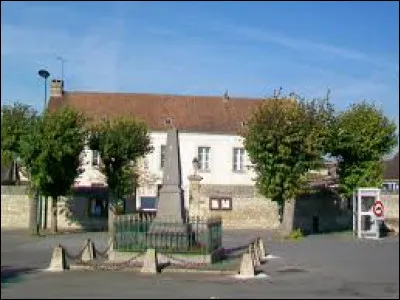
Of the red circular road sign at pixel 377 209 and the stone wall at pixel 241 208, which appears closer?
the red circular road sign at pixel 377 209

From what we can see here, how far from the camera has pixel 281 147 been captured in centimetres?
3197

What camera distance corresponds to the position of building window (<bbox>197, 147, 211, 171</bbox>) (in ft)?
168

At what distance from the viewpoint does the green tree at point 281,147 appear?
32.3m

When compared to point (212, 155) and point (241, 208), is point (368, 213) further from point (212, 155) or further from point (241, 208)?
point (212, 155)

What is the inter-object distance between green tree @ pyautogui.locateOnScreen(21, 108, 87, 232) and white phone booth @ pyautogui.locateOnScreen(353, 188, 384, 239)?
1348cm

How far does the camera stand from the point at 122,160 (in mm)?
35562

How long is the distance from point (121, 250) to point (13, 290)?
20.6ft

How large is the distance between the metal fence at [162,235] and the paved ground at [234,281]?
196cm

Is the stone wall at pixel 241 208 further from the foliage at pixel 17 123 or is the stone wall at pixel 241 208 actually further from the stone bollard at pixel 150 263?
the stone bollard at pixel 150 263

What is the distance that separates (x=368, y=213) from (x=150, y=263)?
56.6 feet

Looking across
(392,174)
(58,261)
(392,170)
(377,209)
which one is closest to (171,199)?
(58,261)

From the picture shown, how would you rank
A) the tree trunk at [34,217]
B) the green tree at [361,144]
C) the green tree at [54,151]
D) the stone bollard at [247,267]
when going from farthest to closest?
the green tree at [361,144]
the tree trunk at [34,217]
the green tree at [54,151]
the stone bollard at [247,267]

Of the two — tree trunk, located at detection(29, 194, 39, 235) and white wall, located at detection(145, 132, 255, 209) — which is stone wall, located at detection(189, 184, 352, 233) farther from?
white wall, located at detection(145, 132, 255, 209)

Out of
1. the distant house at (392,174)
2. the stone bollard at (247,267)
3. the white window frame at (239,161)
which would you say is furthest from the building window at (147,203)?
the distant house at (392,174)
